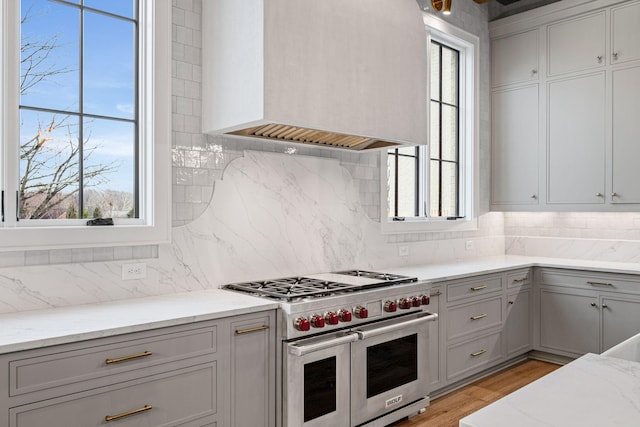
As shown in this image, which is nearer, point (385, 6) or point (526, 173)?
point (385, 6)

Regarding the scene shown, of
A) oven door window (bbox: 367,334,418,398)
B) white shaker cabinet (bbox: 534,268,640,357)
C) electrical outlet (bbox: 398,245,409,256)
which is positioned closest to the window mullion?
oven door window (bbox: 367,334,418,398)

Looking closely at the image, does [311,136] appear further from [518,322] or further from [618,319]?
[618,319]

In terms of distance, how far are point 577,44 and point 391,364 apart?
335cm

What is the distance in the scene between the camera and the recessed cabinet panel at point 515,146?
482 centimetres

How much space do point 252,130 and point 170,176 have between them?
21.8 inches

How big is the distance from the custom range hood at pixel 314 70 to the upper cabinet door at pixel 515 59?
182cm

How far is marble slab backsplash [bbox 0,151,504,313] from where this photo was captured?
2.51m

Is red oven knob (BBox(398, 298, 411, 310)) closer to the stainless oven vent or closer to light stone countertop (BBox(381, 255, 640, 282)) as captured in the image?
light stone countertop (BBox(381, 255, 640, 282))

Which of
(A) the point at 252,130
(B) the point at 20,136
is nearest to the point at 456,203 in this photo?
(A) the point at 252,130

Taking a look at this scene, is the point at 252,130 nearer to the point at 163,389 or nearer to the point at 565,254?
the point at 163,389

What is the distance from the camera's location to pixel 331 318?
2.75 meters

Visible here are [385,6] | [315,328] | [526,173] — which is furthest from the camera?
[526,173]

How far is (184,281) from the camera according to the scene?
294 cm

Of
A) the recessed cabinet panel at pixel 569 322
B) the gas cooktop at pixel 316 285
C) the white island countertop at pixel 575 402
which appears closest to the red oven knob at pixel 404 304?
the gas cooktop at pixel 316 285
